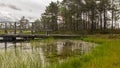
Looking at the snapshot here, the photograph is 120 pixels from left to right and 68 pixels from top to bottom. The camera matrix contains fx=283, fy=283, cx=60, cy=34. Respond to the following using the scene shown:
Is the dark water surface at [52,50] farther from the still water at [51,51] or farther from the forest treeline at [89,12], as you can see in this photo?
the forest treeline at [89,12]

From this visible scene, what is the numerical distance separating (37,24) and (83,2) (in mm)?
20700

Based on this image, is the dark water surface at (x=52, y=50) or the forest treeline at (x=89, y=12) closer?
the dark water surface at (x=52, y=50)

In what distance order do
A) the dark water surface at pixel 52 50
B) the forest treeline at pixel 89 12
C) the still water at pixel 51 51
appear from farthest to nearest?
the forest treeline at pixel 89 12 < the dark water surface at pixel 52 50 < the still water at pixel 51 51

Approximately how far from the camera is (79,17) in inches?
3196

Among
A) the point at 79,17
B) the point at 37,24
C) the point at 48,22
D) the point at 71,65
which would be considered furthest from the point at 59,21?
the point at 71,65

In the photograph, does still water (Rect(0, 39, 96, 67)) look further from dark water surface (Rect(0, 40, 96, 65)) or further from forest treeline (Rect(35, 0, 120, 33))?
forest treeline (Rect(35, 0, 120, 33))

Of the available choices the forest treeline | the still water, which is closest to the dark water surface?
the still water

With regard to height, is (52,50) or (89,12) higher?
(89,12)

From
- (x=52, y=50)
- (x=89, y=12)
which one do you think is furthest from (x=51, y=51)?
(x=89, y=12)

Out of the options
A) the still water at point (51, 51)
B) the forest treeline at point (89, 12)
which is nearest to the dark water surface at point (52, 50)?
the still water at point (51, 51)

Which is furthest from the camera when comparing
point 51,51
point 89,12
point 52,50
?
point 89,12

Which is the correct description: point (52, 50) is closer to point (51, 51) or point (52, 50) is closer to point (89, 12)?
point (51, 51)

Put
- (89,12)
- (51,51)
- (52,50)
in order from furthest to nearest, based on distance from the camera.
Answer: (89,12) < (52,50) < (51,51)

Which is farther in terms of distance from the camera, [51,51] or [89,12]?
[89,12]
